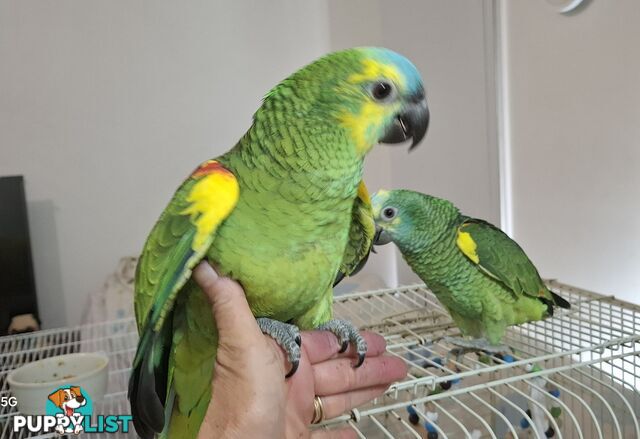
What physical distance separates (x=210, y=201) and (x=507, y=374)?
82cm

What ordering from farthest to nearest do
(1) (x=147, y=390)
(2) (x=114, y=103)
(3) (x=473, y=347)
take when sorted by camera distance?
(2) (x=114, y=103), (3) (x=473, y=347), (1) (x=147, y=390)

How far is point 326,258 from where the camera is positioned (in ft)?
2.27

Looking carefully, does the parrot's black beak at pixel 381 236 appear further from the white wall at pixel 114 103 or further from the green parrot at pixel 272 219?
the white wall at pixel 114 103

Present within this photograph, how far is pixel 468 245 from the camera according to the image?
1.12 metres

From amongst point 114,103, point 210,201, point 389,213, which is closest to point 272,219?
point 210,201

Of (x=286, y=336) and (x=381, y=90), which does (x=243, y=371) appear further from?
(x=381, y=90)

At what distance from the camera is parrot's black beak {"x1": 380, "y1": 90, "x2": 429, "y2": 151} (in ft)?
2.41

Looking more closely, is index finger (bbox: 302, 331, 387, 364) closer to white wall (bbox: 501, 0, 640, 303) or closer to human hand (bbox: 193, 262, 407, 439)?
human hand (bbox: 193, 262, 407, 439)

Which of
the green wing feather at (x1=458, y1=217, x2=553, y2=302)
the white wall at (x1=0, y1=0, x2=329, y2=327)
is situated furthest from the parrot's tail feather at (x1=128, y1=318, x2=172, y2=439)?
the white wall at (x1=0, y1=0, x2=329, y2=327)

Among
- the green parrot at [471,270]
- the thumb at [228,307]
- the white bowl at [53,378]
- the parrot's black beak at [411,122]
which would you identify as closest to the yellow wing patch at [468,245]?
the green parrot at [471,270]

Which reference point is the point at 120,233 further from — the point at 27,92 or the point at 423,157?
the point at 423,157

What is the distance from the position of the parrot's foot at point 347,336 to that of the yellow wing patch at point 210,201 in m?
0.27

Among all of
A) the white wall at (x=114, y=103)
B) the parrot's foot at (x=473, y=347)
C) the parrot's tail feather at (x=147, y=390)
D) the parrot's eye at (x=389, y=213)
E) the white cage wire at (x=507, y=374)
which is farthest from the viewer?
the white wall at (x=114, y=103)

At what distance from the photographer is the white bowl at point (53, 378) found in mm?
818
